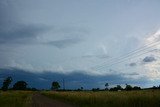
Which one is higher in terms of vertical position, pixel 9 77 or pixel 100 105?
pixel 9 77

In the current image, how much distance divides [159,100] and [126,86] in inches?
4770

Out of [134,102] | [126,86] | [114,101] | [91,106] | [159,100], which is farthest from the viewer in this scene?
[126,86]

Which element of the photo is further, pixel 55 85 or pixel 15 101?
pixel 55 85

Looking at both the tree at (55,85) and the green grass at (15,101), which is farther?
the tree at (55,85)

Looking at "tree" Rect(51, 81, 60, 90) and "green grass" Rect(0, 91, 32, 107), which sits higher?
"tree" Rect(51, 81, 60, 90)

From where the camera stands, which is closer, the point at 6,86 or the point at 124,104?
the point at 124,104

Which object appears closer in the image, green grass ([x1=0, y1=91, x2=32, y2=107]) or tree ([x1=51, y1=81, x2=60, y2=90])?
green grass ([x1=0, y1=91, x2=32, y2=107])

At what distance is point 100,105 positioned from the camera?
98.0ft

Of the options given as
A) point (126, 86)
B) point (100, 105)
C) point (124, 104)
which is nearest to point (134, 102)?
point (124, 104)

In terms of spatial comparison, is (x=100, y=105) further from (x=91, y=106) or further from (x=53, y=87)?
(x=53, y=87)

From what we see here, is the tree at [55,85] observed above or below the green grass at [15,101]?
above

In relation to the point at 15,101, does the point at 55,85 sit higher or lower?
higher

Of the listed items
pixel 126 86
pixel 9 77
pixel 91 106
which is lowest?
pixel 91 106

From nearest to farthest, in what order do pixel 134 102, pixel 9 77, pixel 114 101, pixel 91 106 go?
pixel 134 102
pixel 114 101
pixel 91 106
pixel 9 77
